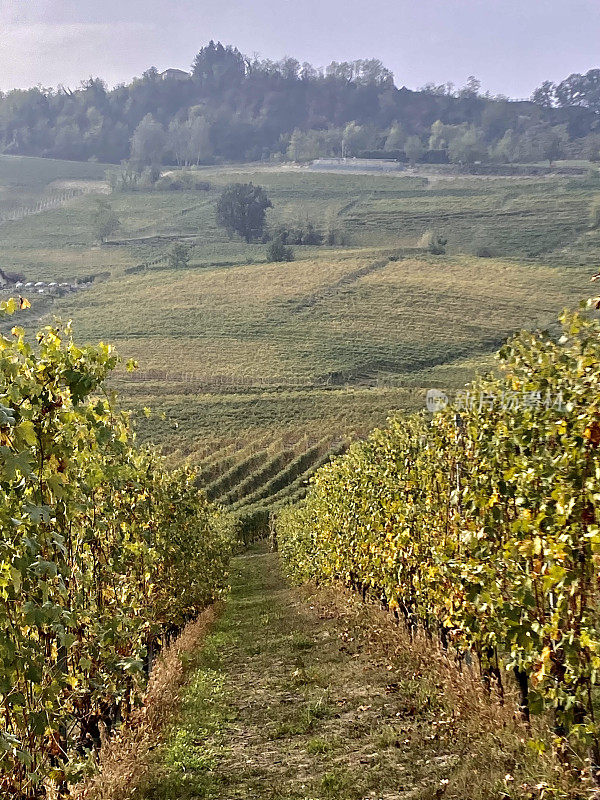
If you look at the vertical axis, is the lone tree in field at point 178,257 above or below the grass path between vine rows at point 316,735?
above

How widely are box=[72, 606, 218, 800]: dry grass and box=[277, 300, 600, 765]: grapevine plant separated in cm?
268

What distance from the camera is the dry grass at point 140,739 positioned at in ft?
18.8

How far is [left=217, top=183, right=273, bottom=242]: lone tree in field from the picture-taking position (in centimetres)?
12734

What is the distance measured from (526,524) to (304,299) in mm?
82411

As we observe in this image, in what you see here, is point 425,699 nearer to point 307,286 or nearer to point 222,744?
point 222,744

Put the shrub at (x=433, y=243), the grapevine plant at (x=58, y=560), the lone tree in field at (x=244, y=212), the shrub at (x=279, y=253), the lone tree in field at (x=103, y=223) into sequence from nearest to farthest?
the grapevine plant at (x=58, y=560), the shrub at (x=433, y=243), the shrub at (x=279, y=253), the lone tree in field at (x=103, y=223), the lone tree in field at (x=244, y=212)

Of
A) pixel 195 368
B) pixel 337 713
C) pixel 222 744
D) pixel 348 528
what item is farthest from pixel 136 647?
pixel 195 368

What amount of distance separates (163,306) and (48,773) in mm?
83403

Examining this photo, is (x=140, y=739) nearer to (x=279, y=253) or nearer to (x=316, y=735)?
(x=316, y=735)

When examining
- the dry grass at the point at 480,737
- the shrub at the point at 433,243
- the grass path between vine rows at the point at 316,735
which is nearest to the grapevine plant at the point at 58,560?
the grass path between vine rows at the point at 316,735

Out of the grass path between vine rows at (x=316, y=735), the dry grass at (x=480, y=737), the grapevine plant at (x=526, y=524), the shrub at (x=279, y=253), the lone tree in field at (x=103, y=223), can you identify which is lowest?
the grass path between vine rows at (x=316, y=735)

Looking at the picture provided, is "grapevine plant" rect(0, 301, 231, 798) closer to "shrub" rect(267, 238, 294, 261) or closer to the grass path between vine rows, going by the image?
the grass path between vine rows

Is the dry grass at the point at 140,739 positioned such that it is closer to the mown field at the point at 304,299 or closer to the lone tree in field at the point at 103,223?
the mown field at the point at 304,299

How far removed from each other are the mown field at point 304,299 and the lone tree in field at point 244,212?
2.65 meters
